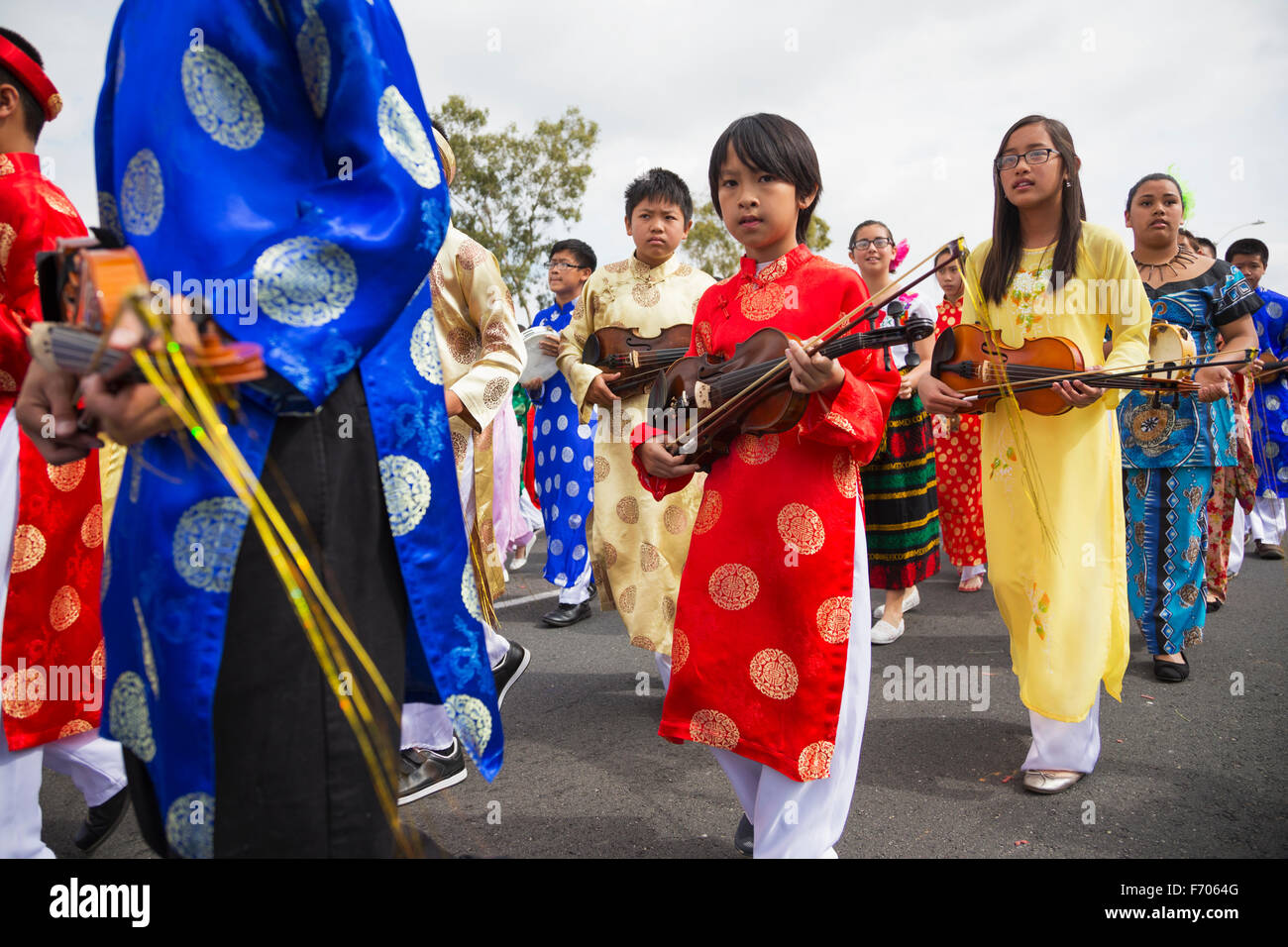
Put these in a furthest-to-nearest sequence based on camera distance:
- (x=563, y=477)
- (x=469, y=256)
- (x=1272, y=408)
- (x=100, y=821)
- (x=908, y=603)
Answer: (x=1272, y=408) → (x=563, y=477) → (x=908, y=603) → (x=469, y=256) → (x=100, y=821)

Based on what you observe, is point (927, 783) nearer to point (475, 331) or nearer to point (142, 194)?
point (475, 331)

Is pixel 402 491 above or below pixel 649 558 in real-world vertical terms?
above

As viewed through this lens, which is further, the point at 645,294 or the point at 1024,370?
the point at 645,294

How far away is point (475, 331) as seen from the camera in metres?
3.24

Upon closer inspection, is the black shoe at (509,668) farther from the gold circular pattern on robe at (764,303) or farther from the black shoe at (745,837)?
the gold circular pattern on robe at (764,303)

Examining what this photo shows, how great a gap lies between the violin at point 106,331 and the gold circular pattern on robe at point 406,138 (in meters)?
0.36

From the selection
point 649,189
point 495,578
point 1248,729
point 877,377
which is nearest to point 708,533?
point 877,377

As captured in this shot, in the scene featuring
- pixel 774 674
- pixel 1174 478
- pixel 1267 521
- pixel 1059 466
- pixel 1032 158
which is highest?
pixel 1032 158

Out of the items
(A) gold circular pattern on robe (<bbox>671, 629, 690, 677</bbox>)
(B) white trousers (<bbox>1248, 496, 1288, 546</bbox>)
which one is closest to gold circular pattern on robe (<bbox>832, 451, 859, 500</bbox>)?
(A) gold circular pattern on robe (<bbox>671, 629, 690, 677</bbox>)

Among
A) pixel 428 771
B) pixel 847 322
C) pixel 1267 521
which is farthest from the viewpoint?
pixel 1267 521

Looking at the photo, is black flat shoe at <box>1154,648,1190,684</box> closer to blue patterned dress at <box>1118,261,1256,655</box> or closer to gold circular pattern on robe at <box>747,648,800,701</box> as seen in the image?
blue patterned dress at <box>1118,261,1256,655</box>

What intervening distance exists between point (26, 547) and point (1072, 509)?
310cm

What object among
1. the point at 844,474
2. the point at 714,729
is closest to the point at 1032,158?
the point at 844,474

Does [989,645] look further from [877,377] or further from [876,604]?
[877,377]
